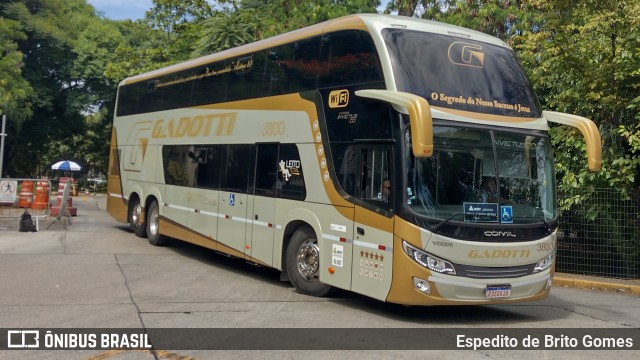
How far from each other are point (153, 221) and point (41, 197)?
5023 mm

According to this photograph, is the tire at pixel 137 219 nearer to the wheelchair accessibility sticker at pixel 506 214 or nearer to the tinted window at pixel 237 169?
the tinted window at pixel 237 169

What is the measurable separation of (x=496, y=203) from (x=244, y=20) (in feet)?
55.9

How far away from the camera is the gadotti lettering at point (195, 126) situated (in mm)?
12312

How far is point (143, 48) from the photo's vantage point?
3456cm

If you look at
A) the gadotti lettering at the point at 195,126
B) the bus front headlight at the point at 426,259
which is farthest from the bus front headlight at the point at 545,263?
the gadotti lettering at the point at 195,126

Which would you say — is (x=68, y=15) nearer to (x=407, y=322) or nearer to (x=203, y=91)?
(x=203, y=91)

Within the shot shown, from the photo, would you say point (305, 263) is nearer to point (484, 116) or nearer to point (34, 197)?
point (484, 116)

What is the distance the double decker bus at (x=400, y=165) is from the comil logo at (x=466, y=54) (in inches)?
0.8

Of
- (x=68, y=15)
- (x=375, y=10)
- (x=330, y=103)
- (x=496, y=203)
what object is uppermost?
(x=68, y=15)

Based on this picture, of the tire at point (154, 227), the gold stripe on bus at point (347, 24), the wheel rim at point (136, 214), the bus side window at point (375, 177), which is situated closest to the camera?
the bus side window at point (375, 177)

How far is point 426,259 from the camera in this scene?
7914 mm

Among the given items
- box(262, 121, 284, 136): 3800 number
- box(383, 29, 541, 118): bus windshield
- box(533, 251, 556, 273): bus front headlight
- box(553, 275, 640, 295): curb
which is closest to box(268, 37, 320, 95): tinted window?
box(262, 121, 284, 136): 3800 number

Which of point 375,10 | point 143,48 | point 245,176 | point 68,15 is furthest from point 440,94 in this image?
point 68,15

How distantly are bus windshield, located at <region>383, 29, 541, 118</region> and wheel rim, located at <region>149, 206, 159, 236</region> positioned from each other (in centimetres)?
898
